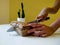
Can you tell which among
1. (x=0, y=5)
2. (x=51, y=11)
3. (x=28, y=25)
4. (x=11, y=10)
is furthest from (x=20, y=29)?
(x=11, y=10)

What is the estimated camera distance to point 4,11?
120 inches

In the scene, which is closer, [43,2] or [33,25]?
[33,25]

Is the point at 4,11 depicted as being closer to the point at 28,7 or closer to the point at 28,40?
the point at 28,7

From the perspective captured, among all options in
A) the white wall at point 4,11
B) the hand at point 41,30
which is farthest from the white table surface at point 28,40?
the white wall at point 4,11

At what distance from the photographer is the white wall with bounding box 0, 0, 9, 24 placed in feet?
9.80

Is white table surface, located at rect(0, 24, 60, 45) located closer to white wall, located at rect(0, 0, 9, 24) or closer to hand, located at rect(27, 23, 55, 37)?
hand, located at rect(27, 23, 55, 37)

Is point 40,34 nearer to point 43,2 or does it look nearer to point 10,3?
point 10,3

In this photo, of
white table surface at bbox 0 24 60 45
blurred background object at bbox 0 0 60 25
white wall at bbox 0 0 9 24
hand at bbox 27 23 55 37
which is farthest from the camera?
blurred background object at bbox 0 0 60 25

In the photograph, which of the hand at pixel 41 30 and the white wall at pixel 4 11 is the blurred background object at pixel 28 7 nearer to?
the white wall at pixel 4 11

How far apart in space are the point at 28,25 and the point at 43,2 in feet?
8.43

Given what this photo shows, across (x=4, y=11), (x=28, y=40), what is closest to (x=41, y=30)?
(x=28, y=40)

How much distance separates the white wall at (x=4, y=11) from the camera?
299 cm

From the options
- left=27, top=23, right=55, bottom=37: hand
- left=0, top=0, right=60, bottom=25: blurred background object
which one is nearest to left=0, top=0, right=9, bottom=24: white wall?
left=0, top=0, right=60, bottom=25: blurred background object

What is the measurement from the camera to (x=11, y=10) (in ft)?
10.5
